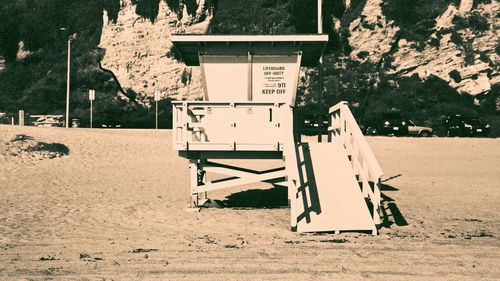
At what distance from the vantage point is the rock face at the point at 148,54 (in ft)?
194

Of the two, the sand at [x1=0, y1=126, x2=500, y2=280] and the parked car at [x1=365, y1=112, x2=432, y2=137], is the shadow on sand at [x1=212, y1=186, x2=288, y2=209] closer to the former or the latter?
the sand at [x1=0, y1=126, x2=500, y2=280]

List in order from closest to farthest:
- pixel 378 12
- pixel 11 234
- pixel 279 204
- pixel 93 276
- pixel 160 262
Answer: pixel 93 276, pixel 160 262, pixel 11 234, pixel 279 204, pixel 378 12

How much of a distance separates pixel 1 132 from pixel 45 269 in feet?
74.9

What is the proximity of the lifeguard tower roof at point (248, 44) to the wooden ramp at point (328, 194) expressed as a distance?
2.69m

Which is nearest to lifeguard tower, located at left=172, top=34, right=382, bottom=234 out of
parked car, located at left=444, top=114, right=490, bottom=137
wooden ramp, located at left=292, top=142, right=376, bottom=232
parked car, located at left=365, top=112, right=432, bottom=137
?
wooden ramp, located at left=292, top=142, right=376, bottom=232

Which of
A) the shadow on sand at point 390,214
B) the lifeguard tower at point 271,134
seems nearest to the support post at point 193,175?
the lifeguard tower at point 271,134

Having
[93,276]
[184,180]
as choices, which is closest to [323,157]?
[93,276]

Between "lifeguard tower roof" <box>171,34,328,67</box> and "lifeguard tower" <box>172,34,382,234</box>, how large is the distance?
0.02m

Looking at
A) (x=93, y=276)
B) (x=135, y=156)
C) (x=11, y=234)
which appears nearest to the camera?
(x=93, y=276)

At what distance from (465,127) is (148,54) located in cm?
3305

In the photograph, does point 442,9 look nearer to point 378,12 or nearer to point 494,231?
point 378,12

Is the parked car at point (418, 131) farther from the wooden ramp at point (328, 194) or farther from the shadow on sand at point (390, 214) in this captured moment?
the wooden ramp at point (328, 194)

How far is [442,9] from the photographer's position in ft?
193

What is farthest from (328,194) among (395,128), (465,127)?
(465,127)
